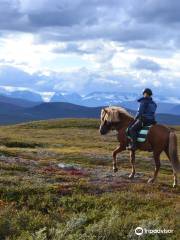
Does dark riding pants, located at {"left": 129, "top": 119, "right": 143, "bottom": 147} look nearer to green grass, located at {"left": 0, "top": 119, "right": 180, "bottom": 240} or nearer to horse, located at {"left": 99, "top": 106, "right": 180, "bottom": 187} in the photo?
horse, located at {"left": 99, "top": 106, "right": 180, "bottom": 187}

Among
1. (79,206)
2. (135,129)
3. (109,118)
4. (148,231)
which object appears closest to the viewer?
(148,231)

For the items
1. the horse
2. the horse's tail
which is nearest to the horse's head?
the horse

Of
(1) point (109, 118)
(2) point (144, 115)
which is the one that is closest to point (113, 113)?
(1) point (109, 118)

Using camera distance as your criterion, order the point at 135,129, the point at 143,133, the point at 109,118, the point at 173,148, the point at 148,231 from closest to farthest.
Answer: the point at 148,231, the point at 173,148, the point at 143,133, the point at 135,129, the point at 109,118

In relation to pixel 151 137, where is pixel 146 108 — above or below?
above

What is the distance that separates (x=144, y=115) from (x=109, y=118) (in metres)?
2.55

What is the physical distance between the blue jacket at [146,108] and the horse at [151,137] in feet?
2.13

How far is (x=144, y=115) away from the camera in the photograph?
28.0 metres

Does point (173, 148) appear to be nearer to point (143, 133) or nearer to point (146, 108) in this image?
point (143, 133)

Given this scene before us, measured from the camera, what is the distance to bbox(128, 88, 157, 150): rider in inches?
1094

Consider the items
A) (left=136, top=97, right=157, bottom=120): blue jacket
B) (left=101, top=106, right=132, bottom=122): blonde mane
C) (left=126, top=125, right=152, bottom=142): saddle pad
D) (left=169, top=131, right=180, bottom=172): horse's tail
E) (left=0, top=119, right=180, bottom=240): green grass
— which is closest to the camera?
(left=0, top=119, right=180, bottom=240): green grass

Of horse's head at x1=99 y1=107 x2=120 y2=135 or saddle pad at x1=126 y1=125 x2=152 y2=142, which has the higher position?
horse's head at x1=99 y1=107 x2=120 y2=135

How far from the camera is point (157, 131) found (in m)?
27.9

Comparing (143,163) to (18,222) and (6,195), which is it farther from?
(18,222)
